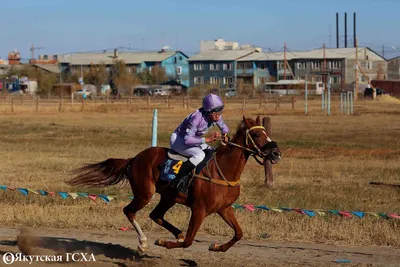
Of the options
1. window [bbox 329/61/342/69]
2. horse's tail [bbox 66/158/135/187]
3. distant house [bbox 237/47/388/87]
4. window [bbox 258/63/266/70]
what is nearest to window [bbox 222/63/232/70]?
distant house [bbox 237/47/388/87]

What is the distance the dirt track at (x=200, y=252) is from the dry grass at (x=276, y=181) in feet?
1.82

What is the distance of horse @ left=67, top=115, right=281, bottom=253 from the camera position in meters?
8.97

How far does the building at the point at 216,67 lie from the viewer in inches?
5182

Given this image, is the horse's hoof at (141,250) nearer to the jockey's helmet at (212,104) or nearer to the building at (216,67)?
the jockey's helmet at (212,104)

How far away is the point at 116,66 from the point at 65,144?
102 m

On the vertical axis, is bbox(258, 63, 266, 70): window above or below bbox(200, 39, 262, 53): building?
below

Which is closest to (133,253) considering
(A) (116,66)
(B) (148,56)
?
(A) (116,66)

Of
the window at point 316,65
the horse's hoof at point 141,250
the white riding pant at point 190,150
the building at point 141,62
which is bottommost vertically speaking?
the horse's hoof at point 141,250

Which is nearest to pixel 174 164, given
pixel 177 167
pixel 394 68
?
pixel 177 167

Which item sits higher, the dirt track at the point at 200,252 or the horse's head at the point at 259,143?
the horse's head at the point at 259,143

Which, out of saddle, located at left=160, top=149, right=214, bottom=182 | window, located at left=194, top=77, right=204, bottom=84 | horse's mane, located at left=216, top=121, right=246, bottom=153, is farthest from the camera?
window, located at left=194, top=77, right=204, bottom=84

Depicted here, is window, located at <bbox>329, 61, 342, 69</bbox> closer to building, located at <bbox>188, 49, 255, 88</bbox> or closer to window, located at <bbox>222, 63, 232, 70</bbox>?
building, located at <bbox>188, 49, 255, 88</bbox>

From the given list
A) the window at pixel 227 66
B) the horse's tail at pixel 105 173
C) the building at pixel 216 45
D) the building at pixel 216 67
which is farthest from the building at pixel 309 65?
the horse's tail at pixel 105 173

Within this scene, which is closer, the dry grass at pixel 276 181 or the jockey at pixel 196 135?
the jockey at pixel 196 135
